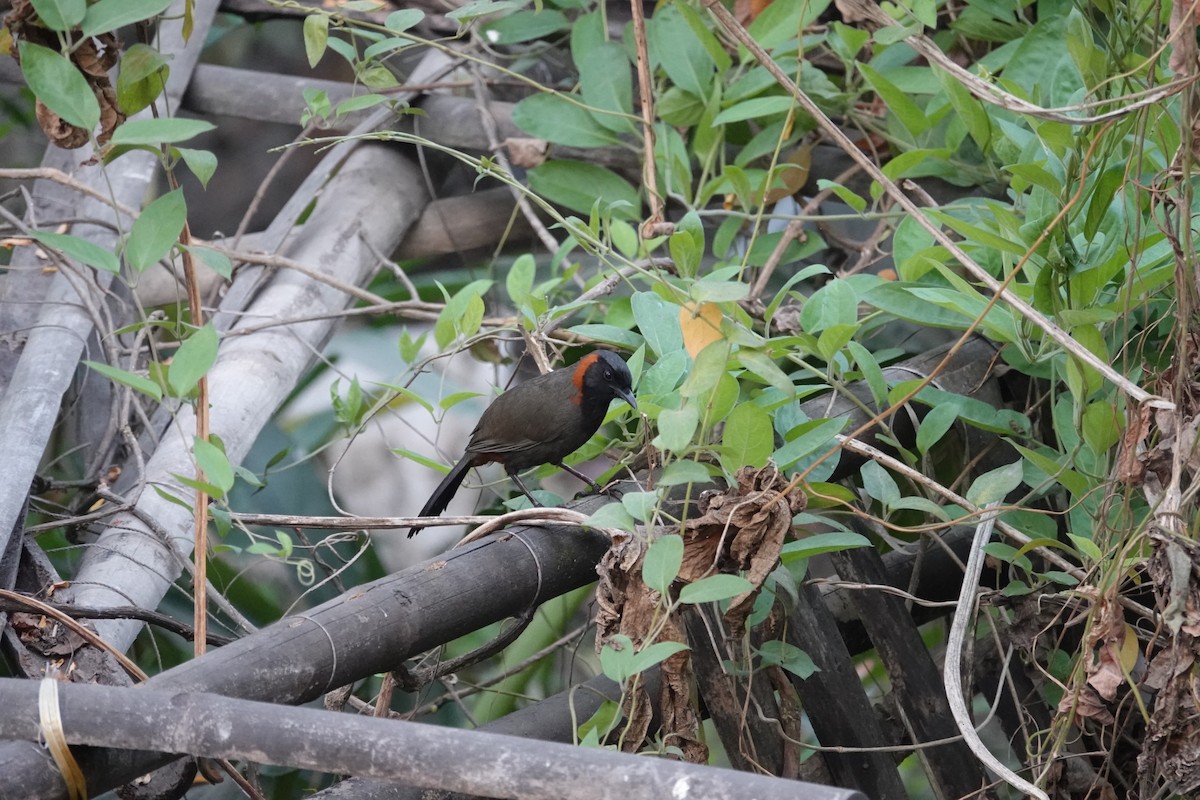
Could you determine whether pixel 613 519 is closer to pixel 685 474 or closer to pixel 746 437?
pixel 685 474

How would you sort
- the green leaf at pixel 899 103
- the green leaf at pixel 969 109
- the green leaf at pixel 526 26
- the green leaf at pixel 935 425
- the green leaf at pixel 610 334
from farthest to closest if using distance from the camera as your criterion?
1. the green leaf at pixel 526 26
2. the green leaf at pixel 899 103
3. the green leaf at pixel 969 109
4. the green leaf at pixel 610 334
5. the green leaf at pixel 935 425

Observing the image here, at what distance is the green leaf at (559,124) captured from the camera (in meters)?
3.61

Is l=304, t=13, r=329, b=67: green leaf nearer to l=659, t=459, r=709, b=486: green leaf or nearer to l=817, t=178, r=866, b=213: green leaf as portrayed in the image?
l=817, t=178, r=866, b=213: green leaf

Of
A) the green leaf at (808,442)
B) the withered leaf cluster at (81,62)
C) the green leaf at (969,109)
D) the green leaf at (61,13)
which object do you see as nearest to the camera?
the green leaf at (61,13)

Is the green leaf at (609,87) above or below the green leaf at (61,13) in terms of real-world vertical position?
below

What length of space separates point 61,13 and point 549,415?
168 centimetres

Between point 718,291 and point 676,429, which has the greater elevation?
point 718,291

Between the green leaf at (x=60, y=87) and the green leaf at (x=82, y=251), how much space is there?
0.19m

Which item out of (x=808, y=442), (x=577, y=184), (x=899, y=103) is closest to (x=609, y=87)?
(x=577, y=184)

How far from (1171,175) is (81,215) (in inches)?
113

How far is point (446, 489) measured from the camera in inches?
132

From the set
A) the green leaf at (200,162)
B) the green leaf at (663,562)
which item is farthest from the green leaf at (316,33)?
the green leaf at (663,562)

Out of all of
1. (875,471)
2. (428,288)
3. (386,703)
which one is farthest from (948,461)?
(428,288)

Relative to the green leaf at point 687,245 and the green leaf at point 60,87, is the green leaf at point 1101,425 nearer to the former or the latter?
the green leaf at point 687,245
